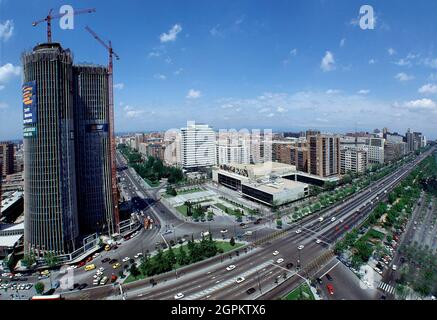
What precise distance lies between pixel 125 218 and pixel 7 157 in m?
13.0

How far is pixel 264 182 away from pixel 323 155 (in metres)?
5.54

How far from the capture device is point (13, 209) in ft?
38.9

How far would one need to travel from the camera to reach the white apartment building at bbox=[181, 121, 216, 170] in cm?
2203

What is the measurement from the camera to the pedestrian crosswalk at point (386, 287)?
536 centimetres

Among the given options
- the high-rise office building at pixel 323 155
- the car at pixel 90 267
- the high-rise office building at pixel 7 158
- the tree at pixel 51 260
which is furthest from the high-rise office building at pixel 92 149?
the high-rise office building at pixel 323 155

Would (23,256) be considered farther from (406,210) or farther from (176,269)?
(406,210)

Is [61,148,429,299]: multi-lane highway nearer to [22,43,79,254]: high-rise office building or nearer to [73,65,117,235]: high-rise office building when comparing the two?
[22,43,79,254]: high-rise office building

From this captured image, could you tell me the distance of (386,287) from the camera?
557cm

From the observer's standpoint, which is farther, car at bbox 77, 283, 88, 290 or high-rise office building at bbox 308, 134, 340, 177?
high-rise office building at bbox 308, 134, 340, 177

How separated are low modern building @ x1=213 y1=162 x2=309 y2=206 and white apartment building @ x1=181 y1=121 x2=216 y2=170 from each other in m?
4.38

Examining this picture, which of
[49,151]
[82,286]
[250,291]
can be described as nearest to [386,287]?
[250,291]

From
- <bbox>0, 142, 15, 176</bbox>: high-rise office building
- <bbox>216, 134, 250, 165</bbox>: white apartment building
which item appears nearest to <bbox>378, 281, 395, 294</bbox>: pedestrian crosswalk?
<bbox>216, 134, 250, 165</bbox>: white apartment building

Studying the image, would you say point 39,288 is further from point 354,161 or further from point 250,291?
point 354,161
